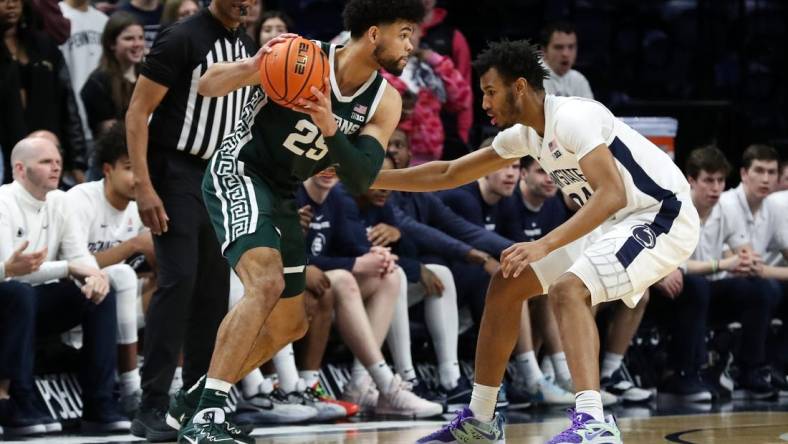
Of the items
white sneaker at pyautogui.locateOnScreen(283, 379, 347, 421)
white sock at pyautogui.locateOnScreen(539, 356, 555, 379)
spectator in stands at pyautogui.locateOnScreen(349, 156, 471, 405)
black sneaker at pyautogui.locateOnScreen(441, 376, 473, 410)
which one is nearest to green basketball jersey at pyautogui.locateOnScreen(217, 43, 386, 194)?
white sneaker at pyautogui.locateOnScreen(283, 379, 347, 421)

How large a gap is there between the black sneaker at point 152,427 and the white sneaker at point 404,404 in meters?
1.59

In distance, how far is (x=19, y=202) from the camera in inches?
249

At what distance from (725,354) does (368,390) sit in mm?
2817

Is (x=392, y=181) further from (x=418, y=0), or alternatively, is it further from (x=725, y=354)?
(x=725, y=354)

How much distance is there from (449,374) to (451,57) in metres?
2.62

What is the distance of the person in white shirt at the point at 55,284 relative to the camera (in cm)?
617

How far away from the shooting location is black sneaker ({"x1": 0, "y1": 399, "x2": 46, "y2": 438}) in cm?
598

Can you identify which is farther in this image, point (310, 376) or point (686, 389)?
point (686, 389)

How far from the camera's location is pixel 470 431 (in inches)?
211

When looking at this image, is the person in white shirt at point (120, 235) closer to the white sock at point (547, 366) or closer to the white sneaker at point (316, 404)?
the white sneaker at point (316, 404)

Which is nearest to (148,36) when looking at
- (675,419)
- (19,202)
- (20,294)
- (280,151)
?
(19,202)

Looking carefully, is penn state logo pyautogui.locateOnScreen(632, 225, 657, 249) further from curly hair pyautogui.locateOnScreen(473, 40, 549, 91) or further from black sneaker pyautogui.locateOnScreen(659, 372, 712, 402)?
black sneaker pyautogui.locateOnScreen(659, 372, 712, 402)

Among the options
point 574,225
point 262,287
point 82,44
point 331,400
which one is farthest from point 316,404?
point 82,44

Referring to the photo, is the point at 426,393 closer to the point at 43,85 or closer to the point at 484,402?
the point at 484,402
